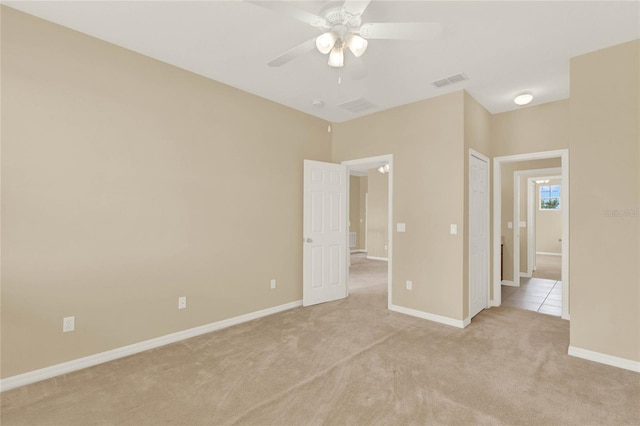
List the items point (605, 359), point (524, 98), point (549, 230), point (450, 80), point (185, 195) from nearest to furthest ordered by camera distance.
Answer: point (605, 359) < point (185, 195) < point (450, 80) < point (524, 98) < point (549, 230)

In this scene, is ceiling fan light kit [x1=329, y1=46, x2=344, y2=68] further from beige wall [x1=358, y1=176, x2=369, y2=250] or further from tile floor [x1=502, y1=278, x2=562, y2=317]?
beige wall [x1=358, y1=176, x2=369, y2=250]

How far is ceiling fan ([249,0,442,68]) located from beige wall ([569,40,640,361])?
2.14 metres

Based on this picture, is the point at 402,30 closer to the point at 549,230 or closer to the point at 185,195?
the point at 185,195

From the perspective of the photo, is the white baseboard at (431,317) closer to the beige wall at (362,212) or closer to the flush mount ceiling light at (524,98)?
the flush mount ceiling light at (524,98)

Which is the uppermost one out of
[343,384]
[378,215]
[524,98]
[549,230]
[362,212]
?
[524,98]

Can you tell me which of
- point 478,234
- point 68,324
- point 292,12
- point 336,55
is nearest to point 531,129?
point 478,234

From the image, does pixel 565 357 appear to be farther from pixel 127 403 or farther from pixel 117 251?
pixel 117 251

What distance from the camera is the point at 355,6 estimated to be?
1884 millimetres

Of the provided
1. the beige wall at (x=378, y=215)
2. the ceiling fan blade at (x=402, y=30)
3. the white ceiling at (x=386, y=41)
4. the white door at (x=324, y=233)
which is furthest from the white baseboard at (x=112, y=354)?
the beige wall at (x=378, y=215)

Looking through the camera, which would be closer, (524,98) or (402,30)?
(402,30)

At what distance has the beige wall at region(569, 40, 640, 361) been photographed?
2723 mm

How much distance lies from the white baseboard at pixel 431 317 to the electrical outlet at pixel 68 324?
11.9 feet

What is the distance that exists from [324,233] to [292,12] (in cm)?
331

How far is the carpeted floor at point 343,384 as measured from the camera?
2.07 metres
